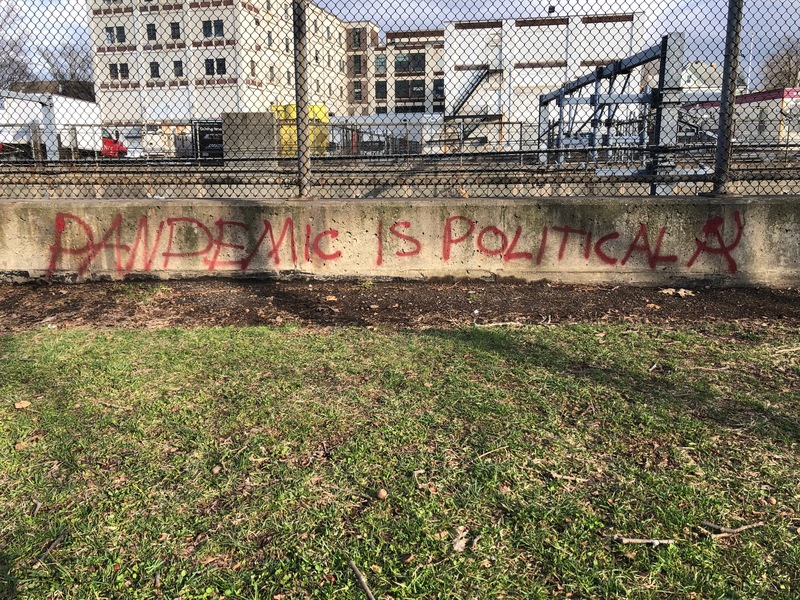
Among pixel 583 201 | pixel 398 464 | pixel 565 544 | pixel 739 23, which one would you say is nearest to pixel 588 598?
pixel 565 544

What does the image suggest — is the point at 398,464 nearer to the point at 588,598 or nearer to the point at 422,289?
the point at 588,598

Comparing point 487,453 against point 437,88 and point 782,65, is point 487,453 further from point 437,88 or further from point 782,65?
point 437,88

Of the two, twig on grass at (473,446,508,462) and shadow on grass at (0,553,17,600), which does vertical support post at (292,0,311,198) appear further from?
shadow on grass at (0,553,17,600)

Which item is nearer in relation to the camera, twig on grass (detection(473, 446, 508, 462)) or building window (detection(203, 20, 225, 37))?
twig on grass (detection(473, 446, 508, 462))

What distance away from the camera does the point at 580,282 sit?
606 centimetres

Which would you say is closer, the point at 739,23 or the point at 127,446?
the point at 127,446

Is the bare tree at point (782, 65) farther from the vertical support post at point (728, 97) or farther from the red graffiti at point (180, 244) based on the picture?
the red graffiti at point (180, 244)

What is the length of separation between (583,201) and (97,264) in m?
4.85

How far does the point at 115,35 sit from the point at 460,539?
59580 millimetres

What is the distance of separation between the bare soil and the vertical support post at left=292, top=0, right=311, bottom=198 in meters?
1.08

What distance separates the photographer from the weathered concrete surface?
588cm

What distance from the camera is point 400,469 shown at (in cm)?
270

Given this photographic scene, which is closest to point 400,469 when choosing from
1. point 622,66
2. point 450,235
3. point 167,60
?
point 450,235

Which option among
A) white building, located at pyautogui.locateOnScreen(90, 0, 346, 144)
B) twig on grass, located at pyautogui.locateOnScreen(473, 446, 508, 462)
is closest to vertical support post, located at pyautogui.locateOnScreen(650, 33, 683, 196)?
twig on grass, located at pyautogui.locateOnScreen(473, 446, 508, 462)
